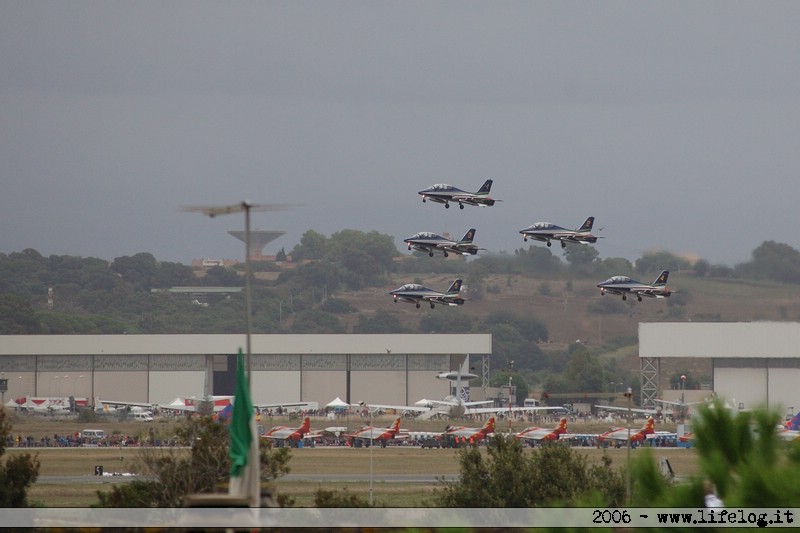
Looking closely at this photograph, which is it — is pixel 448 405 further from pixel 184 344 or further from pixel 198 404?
pixel 184 344

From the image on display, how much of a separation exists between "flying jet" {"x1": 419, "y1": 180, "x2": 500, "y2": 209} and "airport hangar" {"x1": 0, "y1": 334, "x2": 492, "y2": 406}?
48.5 m

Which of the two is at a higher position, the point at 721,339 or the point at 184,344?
the point at 721,339

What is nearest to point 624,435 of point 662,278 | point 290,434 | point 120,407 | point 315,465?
point 662,278

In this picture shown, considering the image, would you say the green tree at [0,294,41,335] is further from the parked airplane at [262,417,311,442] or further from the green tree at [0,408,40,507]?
the green tree at [0,408,40,507]

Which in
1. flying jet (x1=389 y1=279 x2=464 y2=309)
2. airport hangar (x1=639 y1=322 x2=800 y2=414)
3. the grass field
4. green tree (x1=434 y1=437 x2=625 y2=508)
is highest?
flying jet (x1=389 y1=279 x2=464 y2=309)

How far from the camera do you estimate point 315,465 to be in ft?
268

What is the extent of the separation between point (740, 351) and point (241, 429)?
112 m

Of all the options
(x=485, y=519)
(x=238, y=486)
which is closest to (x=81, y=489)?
(x=485, y=519)

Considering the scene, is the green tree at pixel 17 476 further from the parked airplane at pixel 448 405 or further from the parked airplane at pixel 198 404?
the parked airplane at pixel 448 405

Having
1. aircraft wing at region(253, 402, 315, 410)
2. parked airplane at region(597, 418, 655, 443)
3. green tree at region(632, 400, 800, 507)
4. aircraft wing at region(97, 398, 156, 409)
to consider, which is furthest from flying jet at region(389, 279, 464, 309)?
green tree at region(632, 400, 800, 507)

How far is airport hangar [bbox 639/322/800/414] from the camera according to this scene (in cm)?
12244

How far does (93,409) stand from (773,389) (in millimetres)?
66098

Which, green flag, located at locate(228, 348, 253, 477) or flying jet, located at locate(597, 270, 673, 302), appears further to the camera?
flying jet, located at locate(597, 270, 673, 302)

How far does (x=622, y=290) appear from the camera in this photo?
103125 millimetres
